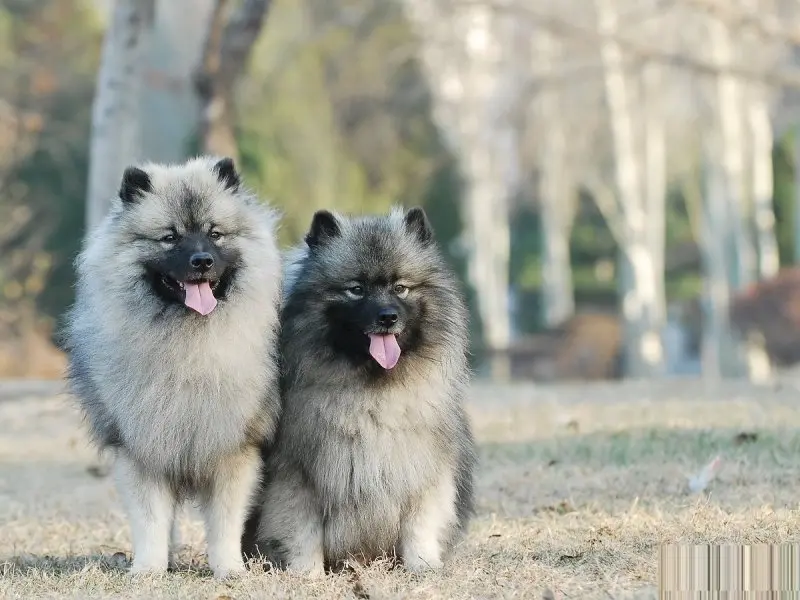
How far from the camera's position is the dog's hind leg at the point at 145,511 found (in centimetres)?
535

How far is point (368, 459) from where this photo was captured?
540cm

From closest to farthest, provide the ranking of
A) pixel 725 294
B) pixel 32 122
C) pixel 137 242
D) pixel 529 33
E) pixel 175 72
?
pixel 137 242, pixel 32 122, pixel 175 72, pixel 725 294, pixel 529 33

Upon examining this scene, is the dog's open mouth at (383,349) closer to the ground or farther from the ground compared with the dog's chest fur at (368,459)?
farther from the ground

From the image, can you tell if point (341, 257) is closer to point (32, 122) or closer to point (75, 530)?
point (75, 530)

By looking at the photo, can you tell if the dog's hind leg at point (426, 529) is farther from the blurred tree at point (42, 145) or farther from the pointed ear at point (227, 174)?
the blurred tree at point (42, 145)

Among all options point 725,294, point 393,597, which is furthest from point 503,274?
point 393,597

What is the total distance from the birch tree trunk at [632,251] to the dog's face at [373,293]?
62.1 ft

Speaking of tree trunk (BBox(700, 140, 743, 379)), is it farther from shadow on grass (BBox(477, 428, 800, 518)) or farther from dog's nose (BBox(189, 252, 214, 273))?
dog's nose (BBox(189, 252, 214, 273))

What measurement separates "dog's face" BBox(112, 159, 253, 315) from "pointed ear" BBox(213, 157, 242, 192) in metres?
0.02

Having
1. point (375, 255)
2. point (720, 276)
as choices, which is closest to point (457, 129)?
point (720, 276)

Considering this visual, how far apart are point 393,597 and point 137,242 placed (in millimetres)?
1927

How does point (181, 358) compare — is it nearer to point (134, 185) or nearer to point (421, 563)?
point (134, 185)

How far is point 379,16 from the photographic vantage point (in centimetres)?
2758

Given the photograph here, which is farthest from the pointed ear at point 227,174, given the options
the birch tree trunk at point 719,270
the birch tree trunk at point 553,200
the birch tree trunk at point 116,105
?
the birch tree trunk at point 553,200
